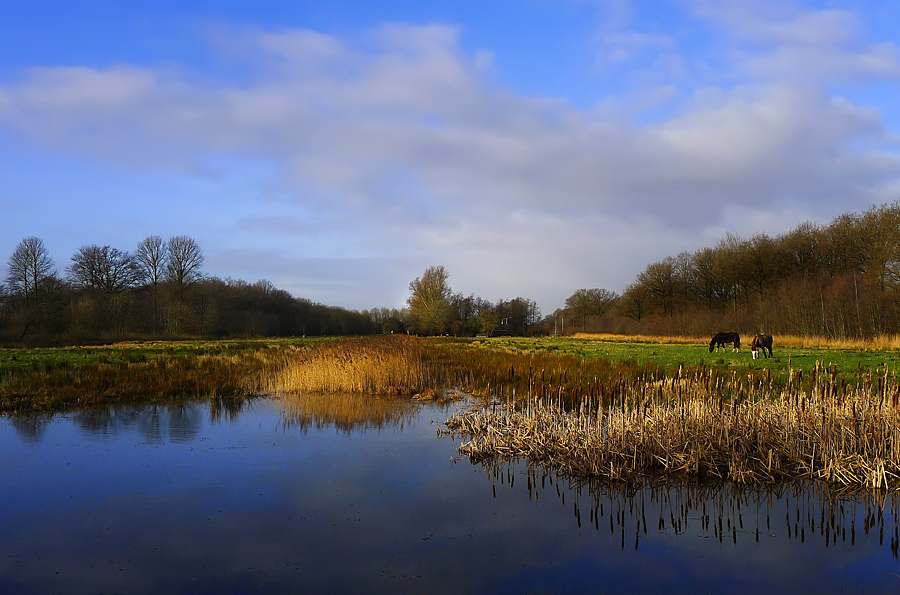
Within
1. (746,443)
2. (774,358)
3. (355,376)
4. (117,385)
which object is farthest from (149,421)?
(774,358)

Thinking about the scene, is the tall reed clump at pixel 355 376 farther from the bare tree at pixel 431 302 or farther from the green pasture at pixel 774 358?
the bare tree at pixel 431 302

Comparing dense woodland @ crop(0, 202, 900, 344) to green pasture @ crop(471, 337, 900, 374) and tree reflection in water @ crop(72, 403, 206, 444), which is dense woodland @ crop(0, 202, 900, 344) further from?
tree reflection in water @ crop(72, 403, 206, 444)

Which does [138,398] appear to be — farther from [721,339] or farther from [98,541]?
[721,339]

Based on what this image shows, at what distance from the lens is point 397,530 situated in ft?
16.5

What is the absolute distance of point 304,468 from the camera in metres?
7.14

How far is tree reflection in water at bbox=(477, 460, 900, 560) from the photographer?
4883mm

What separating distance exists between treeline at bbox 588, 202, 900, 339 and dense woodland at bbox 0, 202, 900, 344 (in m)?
0.09

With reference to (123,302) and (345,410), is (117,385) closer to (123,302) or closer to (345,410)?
(345,410)

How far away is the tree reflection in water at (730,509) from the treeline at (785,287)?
93.8ft

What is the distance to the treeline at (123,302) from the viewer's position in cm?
4078

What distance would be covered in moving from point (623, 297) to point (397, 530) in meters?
63.0

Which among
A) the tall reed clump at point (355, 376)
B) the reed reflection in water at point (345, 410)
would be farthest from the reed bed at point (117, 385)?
the reed reflection in water at point (345, 410)

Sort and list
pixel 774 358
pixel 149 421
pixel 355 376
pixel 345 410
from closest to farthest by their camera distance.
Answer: pixel 149 421, pixel 345 410, pixel 355 376, pixel 774 358

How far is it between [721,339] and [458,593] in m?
24.8
